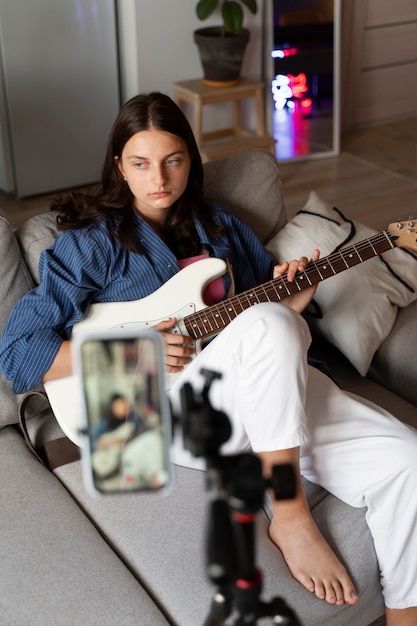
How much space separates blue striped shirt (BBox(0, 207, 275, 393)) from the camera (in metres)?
1.64

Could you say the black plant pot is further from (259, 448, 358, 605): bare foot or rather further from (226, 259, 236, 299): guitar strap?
(259, 448, 358, 605): bare foot

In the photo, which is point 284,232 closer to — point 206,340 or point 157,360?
point 206,340

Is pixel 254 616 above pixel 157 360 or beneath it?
beneath

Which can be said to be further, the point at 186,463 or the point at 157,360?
the point at 186,463

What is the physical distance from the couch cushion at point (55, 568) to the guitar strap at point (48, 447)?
8 centimetres

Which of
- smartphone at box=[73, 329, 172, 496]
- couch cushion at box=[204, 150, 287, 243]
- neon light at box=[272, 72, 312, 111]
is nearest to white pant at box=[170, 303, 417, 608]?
couch cushion at box=[204, 150, 287, 243]

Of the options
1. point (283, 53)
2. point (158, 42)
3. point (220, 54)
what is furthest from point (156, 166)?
point (283, 53)

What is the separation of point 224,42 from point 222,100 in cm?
25

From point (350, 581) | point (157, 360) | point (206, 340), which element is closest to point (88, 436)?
point (157, 360)

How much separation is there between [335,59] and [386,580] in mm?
3339

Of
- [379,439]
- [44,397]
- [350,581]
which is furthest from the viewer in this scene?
[44,397]

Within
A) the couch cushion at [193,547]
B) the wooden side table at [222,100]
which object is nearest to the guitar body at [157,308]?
the couch cushion at [193,547]

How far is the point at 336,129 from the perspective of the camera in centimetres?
445

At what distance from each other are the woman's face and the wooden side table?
2094 mm
